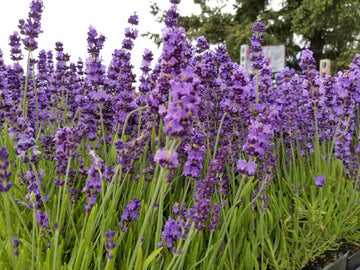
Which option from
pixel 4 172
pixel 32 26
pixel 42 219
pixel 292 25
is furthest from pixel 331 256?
pixel 292 25

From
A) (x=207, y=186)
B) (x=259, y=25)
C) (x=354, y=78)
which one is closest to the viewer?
(x=207, y=186)

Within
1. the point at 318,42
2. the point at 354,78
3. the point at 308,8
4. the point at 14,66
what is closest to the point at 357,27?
the point at 318,42

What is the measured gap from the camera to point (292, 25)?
17.7 metres

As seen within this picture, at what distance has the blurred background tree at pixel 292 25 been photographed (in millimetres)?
16047

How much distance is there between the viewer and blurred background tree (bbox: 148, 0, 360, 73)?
1605cm

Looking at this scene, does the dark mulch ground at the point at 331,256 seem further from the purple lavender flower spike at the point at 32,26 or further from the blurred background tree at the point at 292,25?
the blurred background tree at the point at 292,25

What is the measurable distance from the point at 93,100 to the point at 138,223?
0.99m

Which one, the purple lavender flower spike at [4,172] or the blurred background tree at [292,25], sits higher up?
the blurred background tree at [292,25]

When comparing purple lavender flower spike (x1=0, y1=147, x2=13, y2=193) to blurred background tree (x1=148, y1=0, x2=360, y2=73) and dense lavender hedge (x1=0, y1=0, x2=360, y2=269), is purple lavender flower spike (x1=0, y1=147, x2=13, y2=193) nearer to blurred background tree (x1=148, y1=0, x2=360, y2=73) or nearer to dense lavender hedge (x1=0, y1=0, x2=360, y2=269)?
dense lavender hedge (x1=0, y1=0, x2=360, y2=269)

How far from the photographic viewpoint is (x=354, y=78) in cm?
266

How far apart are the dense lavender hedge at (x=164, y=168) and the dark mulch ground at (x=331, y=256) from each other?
0.25 feet

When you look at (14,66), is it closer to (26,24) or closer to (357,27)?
(26,24)

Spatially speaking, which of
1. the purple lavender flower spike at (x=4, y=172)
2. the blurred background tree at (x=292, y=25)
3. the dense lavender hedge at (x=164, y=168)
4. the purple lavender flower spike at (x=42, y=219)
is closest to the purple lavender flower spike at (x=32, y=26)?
the dense lavender hedge at (x=164, y=168)

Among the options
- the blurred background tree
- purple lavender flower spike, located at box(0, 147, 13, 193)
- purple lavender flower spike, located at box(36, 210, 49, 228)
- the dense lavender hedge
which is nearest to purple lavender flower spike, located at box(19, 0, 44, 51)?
the dense lavender hedge
